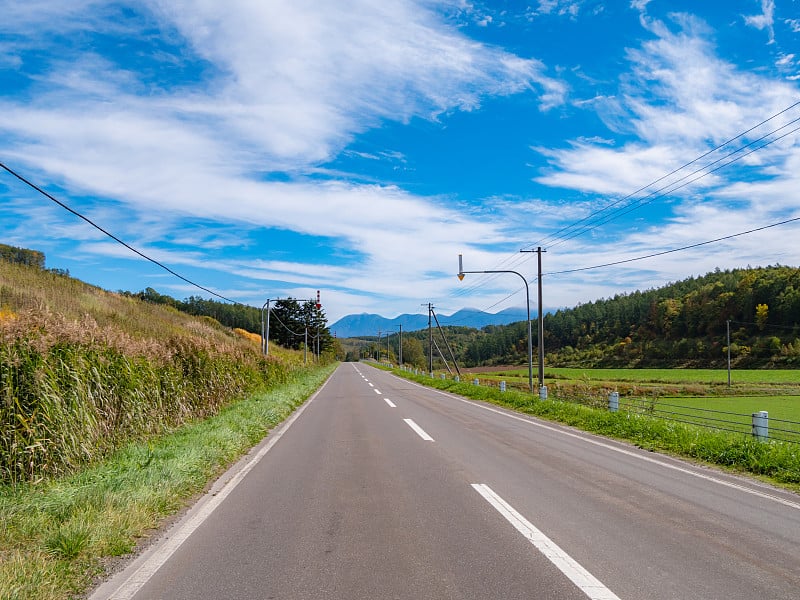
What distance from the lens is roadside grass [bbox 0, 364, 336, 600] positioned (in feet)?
12.4

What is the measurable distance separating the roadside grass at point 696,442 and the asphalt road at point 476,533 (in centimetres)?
65

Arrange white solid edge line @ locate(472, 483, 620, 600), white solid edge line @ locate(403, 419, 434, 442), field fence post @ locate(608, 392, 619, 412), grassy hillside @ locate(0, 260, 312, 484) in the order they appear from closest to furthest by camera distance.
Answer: white solid edge line @ locate(472, 483, 620, 600), grassy hillside @ locate(0, 260, 312, 484), white solid edge line @ locate(403, 419, 434, 442), field fence post @ locate(608, 392, 619, 412)

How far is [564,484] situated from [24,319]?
7.72 meters

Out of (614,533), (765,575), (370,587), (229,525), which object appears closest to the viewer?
(370,587)

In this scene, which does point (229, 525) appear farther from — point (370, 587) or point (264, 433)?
point (264, 433)

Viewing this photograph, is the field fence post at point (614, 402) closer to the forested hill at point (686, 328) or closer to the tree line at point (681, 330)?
the tree line at point (681, 330)

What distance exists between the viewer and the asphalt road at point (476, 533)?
3766mm

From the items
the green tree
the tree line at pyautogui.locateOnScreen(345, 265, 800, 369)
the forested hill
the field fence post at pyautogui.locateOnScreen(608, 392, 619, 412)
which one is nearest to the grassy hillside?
the field fence post at pyautogui.locateOnScreen(608, 392, 619, 412)

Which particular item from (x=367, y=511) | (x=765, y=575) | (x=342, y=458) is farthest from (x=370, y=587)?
(x=342, y=458)

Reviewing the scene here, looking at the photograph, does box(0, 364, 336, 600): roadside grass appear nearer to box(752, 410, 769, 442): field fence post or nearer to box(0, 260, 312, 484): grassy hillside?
box(0, 260, 312, 484): grassy hillside

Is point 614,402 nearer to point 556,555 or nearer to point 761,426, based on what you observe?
point 761,426

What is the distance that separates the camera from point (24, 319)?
294 inches

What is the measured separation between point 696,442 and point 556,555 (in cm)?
662

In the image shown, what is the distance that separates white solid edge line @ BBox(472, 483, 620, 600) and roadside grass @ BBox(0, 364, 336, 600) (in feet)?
11.4
